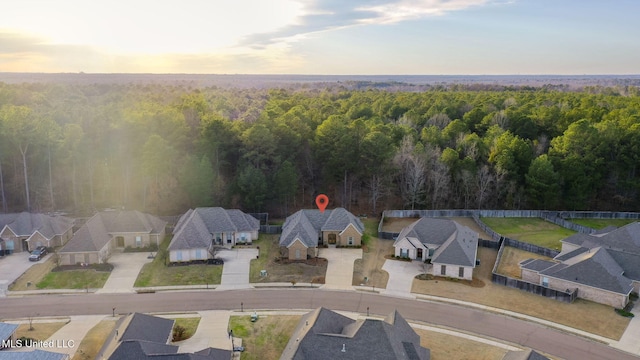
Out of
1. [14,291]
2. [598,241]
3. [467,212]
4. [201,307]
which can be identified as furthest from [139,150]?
[598,241]

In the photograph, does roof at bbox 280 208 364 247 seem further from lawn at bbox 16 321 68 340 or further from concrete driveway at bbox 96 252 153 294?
lawn at bbox 16 321 68 340

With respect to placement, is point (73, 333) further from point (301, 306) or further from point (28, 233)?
point (28, 233)

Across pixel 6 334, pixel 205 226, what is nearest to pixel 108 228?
pixel 205 226

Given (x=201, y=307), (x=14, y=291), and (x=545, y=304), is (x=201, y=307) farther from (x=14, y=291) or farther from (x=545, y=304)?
(x=545, y=304)

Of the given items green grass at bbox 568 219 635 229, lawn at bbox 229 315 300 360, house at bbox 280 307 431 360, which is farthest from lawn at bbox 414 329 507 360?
green grass at bbox 568 219 635 229

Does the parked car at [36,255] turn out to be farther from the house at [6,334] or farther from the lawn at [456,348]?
the lawn at [456,348]
